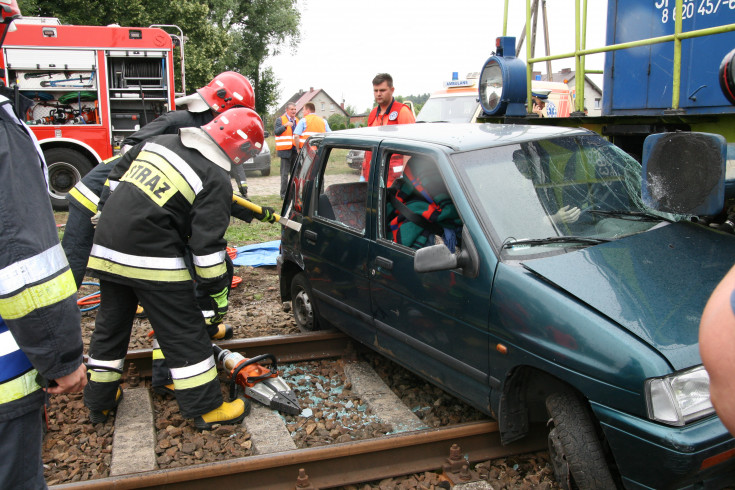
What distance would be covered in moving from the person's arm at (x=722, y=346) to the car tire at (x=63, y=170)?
12352mm

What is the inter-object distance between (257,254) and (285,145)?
5103 mm

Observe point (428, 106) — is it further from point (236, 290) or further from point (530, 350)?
point (530, 350)

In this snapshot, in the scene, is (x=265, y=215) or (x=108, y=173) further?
(x=265, y=215)

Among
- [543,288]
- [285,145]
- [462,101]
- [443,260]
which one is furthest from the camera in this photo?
[462,101]

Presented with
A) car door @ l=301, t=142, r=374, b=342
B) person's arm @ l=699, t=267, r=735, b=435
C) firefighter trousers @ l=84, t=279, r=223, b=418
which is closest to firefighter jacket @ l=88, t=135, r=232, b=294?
firefighter trousers @ l=84, t=279, r=223, b=418

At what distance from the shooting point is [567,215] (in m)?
3.49

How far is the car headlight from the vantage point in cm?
248

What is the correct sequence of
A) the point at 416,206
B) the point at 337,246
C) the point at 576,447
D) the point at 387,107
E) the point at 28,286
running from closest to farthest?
the point at 28,286 < the point at 576,447 < the point at 416,206 < the point at 337,246 < the point at 387,107

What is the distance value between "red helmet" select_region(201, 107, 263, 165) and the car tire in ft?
30.1

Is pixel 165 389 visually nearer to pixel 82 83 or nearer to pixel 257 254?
pixel 257 254

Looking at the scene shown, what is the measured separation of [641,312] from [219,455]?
2.41 metres

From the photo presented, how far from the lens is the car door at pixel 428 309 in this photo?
330 centimetres

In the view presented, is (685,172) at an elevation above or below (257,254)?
above

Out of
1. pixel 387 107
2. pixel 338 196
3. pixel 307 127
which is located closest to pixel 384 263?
pixel 338 196
